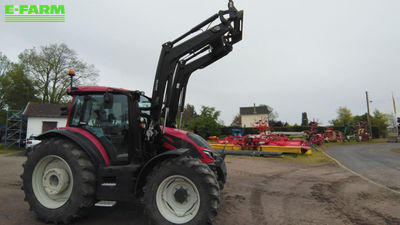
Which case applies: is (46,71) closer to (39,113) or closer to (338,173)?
(39,113)

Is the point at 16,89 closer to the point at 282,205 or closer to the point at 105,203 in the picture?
the point at 105,203

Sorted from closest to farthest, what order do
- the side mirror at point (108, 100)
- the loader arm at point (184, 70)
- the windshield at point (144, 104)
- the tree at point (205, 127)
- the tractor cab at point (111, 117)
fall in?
1. the side mirror at point (108, 100)
2. the tractor cab at point (111, 117)
3. the windshield at point (144, 104)
4. the loader arm at point (184, 70)
5. the tree at point (205, 127)

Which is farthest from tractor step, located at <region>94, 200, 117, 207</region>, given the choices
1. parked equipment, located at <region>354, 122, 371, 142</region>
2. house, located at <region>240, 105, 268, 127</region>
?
house, located at <region>240, 105, 268, 127</region>

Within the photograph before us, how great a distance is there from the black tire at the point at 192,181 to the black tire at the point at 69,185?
97 centimetres

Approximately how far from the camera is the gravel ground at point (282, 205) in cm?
388

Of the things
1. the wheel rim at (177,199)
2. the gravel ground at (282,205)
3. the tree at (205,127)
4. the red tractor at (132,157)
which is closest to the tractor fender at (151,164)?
the red tractor at (132,157)

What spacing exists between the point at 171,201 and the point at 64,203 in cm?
175

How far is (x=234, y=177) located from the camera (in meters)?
7.75

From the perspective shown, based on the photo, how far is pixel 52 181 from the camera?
152 inches

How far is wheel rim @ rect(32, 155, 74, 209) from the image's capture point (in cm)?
371

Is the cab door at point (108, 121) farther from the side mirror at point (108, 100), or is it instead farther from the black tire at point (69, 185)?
the black tire at point (69, 185)

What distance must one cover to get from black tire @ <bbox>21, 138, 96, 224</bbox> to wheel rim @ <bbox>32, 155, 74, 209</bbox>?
5cm

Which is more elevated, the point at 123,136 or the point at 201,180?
the point at 123,136

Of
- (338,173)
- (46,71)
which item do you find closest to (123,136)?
(338,173)
